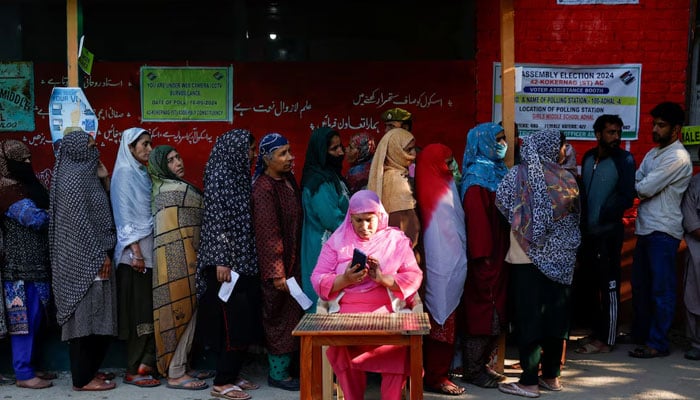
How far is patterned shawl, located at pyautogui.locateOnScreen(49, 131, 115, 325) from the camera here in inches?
195

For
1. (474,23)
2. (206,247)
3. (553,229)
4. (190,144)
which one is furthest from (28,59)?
(553,229)

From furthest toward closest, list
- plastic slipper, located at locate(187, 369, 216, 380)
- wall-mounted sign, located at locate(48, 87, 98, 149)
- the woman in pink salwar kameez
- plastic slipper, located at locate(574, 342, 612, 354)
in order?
1. plastic slipper, located at locate(574, 342, 612, 354)
2. plastic slipper, located at locate(187, 369, 216, 380)
3. wall-mounted sign, located at locate(48, 87, 98, 149)
4. the woman in pink salwar kameez

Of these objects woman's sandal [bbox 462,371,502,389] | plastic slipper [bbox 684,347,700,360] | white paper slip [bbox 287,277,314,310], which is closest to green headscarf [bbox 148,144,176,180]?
white paper slip [bbox 287,277,314,310]

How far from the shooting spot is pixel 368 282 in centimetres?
418

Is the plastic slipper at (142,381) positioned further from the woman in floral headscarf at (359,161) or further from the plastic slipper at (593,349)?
the plastic slipper at (593,349)

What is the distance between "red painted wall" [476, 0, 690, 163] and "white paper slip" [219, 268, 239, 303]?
3046 mm

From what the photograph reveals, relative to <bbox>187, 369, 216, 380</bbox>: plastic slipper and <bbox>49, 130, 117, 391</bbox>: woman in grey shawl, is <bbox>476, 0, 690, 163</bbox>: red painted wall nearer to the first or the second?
<bbox>187, 369, 216, 380</bbox>: plastic slipper

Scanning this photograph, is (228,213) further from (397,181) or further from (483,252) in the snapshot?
(483,252)

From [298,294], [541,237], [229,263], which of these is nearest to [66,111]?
[229,263]

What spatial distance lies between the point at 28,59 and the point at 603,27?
211 inches

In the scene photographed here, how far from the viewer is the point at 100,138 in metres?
7.16

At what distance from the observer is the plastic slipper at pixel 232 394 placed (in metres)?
4.93

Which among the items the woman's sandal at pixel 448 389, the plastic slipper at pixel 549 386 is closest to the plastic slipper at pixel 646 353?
the plastic slipper at pixel 549 386

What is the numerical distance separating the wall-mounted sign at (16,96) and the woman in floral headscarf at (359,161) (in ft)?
10.6
